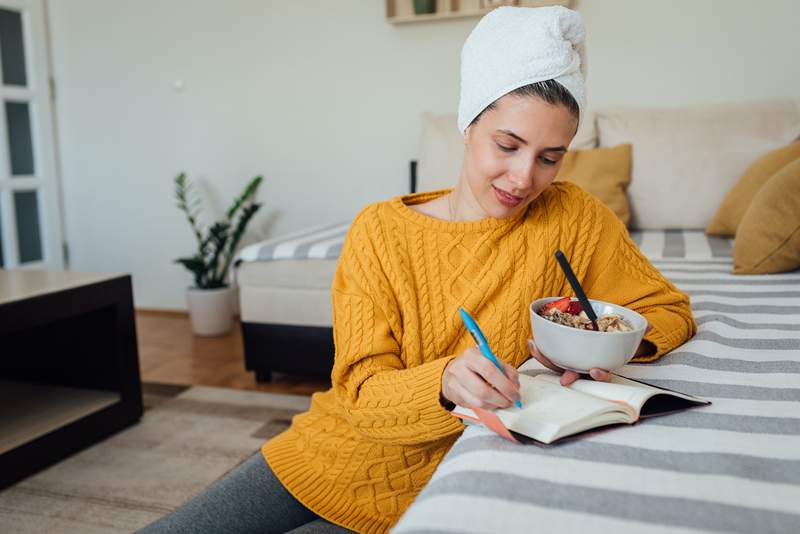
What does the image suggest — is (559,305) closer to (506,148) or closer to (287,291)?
(506,148)

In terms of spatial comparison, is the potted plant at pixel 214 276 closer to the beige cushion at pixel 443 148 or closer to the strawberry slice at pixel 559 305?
Result: the beige cushion at pixel 443 148

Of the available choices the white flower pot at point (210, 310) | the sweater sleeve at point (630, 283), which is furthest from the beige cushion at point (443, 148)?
the sweater sleeve at point (630, 283)

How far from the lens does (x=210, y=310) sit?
2.99 meters

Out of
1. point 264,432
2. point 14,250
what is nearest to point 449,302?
point 264,432

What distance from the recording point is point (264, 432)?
1925mm

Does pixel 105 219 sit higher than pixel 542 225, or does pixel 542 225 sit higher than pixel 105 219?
pixel 542 225

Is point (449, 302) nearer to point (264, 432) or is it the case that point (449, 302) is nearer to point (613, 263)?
point (613, 263)

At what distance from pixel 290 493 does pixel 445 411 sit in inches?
12.2

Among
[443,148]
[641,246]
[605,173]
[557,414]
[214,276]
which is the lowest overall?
[214,276]

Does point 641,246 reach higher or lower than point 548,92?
lower

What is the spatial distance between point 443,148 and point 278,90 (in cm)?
103

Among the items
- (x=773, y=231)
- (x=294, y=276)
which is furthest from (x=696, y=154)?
(x=294, y=276)

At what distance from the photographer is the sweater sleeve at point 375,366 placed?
703mm

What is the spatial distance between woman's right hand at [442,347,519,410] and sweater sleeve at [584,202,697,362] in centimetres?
32
